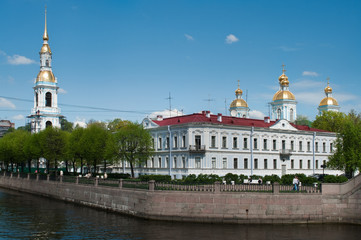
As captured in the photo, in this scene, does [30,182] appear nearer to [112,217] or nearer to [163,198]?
[112,217]

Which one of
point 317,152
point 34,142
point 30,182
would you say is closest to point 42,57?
point 34,142

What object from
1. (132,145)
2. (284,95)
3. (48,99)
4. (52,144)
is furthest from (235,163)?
(48,99)

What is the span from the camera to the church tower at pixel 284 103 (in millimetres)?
91438

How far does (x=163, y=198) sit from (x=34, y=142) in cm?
4231

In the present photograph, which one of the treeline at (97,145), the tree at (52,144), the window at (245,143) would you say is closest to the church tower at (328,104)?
the window at (245,143)

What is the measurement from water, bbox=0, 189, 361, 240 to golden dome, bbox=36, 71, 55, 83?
63.5 meters

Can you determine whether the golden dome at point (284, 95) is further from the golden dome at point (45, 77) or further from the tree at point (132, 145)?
the golden dome at point (45, 77)

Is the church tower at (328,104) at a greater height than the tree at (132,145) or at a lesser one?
greater

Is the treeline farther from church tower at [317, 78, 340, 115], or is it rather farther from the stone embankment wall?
church tower at [317, 78, 340, 115]

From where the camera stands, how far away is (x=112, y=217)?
1357 inches

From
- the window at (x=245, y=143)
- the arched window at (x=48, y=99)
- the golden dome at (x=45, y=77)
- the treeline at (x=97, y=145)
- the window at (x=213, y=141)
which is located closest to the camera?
the window at (x=213, y=141)

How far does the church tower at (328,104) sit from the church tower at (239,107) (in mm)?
21378

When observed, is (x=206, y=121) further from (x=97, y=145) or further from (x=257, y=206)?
(x=257, y=206)

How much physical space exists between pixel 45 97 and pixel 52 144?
3416 centimetres
